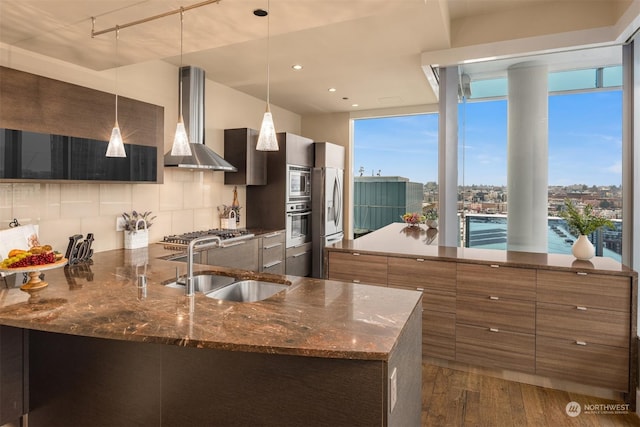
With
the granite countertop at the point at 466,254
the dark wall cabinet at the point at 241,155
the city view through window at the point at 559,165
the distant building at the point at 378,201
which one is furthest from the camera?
the distant building at the point at 378,201

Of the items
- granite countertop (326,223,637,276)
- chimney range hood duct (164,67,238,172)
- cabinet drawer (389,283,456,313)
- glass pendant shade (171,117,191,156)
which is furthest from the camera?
chimney range hood duct (164,67,238,172)

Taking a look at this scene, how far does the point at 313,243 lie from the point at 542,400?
3.54m

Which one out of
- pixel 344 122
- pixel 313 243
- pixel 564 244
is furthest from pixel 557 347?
pixel 344 122

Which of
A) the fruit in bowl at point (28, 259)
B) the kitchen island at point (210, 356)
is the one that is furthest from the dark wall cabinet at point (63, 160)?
the kitchen island at point (210, 356)

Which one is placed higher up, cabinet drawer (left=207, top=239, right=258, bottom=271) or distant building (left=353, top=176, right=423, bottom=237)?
distant building (left=353, top=176, right=423, bottom=237)

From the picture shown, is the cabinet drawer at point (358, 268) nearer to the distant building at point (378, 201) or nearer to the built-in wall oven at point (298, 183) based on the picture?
the built-in wall oven at point (298, 183)

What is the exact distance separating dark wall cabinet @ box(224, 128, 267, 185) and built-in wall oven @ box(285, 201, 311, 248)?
0.66 meters

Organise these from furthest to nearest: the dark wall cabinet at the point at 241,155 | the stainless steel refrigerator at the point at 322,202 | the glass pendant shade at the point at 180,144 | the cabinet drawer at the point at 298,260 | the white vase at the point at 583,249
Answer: the stainless steel refrigerator at the point at 322,202 < the cabinet drawer at the point at 298,260 < the dark wall cabinet at the point at 241,155 < the white vase at the point at 583,249 < the glass pendant shade at the point at 180,144

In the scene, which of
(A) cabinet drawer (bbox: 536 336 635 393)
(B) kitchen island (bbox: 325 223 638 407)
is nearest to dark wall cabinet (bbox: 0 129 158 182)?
(B) kitchen island (bbox: 325 223 638 407)

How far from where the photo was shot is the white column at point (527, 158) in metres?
3.25

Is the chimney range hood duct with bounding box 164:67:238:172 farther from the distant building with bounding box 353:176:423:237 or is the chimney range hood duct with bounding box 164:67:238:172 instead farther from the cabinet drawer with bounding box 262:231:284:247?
the distant building with bounding box 353:176:423:237

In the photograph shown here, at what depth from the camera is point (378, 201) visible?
22.3 ft

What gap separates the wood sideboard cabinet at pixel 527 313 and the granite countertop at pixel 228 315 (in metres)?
1.16

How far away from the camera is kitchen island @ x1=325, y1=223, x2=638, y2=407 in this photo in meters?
2.47
